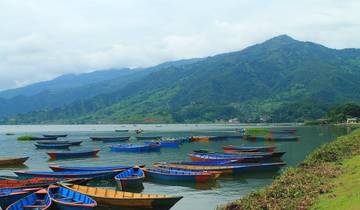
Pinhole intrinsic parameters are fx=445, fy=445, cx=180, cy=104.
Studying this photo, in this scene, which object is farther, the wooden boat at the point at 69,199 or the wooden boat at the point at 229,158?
the wooden boat at the point at 229,158

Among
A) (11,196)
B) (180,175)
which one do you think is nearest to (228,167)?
(180,175)

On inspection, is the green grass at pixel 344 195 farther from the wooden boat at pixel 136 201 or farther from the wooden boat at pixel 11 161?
the wooden boat at pixel 11 161

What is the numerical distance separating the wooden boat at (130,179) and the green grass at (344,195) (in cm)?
1959

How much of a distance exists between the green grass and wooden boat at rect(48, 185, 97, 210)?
13.2 meters

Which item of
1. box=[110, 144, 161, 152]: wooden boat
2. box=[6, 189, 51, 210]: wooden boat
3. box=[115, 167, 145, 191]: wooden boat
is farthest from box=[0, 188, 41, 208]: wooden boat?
box=[110, 144, 161, 152]: wooden boat

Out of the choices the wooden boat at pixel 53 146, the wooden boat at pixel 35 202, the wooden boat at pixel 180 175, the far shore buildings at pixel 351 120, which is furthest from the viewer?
the far shore buildings at pixel 351 120

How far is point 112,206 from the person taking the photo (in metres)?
30.2

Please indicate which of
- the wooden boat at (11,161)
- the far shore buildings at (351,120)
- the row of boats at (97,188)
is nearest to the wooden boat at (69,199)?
the row of boats at (97,188)

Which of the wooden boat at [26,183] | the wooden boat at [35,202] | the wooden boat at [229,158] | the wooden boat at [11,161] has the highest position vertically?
the wooden boat at [35,202]

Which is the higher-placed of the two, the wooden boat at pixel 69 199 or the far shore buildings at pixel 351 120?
the wooden boat at pixel 69 199

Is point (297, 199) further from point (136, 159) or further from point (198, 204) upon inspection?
point (136, 159)

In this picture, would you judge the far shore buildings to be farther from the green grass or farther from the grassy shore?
the green grass

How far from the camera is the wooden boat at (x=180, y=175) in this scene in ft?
146

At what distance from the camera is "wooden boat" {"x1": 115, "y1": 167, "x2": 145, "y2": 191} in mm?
41188
